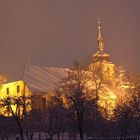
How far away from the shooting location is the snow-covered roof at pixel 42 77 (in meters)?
79.2

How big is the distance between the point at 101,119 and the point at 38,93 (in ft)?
121

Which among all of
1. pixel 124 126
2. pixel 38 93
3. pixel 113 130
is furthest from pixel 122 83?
pixel 124 126

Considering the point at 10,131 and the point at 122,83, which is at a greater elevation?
the point at 122,83

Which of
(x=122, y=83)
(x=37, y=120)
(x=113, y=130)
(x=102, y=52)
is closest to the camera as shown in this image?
(x=113, y=130)

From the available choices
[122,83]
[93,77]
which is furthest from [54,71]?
[93,77]

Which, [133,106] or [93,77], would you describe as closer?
[133,106]

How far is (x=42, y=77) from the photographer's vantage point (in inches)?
→ 3297

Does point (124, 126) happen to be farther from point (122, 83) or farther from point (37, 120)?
point (122, 83)

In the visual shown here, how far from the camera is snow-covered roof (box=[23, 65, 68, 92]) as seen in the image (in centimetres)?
7925

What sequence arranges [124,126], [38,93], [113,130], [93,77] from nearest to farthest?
[124,126]
[113,130]
[93,77]
[38,93]

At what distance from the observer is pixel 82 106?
111ft

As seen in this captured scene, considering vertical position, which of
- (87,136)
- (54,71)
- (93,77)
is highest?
(54,71)

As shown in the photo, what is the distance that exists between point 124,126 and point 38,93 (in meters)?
44.0

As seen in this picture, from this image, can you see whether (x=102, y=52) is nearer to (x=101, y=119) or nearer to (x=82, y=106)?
(x=101, y=119)
